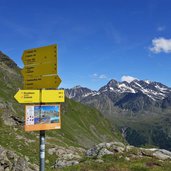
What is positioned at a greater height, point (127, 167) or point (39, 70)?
point (39, 70)

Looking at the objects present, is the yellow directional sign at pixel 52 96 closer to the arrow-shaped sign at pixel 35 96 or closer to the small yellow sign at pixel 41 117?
the arrow-shaped sign at pixel 35 96

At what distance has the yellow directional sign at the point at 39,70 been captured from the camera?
12273mm

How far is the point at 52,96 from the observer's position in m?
12.3

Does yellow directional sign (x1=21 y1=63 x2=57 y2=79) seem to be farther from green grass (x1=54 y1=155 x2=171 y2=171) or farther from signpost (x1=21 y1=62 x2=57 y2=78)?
green grass (x1=54 y1=155 x2=171 y2=171)

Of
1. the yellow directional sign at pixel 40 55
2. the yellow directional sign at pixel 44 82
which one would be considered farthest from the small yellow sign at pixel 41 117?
the yellow directional sign at pixel 40 55

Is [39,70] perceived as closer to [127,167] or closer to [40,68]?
[40,68]

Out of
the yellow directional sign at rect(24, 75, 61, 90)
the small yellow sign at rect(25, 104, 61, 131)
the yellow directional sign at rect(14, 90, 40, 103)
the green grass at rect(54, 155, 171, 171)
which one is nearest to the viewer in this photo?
the small yellow sign at rect(25, 104, 61, 131)

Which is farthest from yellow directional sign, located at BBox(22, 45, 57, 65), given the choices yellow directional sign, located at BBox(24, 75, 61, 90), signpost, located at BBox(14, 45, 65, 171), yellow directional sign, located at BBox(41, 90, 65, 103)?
yellow directional sign, located at BBox(41, 90, 65, 103)

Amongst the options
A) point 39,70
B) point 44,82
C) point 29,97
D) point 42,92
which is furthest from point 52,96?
point 39,70

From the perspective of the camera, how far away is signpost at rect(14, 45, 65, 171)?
12.1 m

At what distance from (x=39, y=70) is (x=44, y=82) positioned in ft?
1.67

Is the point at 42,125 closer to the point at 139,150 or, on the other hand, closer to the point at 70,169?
the point at 70,169

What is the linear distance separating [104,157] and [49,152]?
3602 centimetres

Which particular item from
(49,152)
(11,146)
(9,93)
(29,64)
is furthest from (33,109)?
(9,93)
